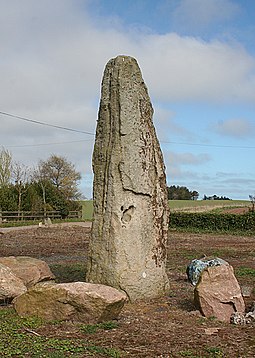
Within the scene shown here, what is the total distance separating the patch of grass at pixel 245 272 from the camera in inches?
537

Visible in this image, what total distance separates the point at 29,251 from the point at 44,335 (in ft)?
43.6

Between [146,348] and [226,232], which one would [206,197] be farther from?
[146,348]

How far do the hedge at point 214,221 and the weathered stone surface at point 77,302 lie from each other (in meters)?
28.4

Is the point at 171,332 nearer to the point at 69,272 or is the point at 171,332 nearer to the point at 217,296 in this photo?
the point at 217,296

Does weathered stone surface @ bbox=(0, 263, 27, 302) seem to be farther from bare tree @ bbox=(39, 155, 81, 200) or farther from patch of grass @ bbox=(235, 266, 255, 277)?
bare tree @ bbox=(39, 155, 81, 200)

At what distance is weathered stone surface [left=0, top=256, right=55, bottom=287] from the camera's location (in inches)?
414

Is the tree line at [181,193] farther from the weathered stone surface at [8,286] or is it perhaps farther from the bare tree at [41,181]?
the weathered stone surface at [8,286]

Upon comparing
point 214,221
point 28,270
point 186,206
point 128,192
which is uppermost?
point 186,206

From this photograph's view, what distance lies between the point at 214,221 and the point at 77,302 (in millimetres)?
29820

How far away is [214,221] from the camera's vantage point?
3694 centimetres

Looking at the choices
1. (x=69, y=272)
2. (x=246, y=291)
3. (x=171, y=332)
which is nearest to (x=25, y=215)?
(x=69, y=272)

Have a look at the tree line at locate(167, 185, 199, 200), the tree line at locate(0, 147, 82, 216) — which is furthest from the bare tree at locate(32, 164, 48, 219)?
the tree line at locate(167, 185, 199, 200)

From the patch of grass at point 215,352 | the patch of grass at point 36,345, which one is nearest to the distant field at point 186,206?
the patch of grass at point 36,345

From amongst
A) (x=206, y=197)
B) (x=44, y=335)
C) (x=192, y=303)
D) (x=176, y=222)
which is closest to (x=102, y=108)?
(x=192, y=303)
